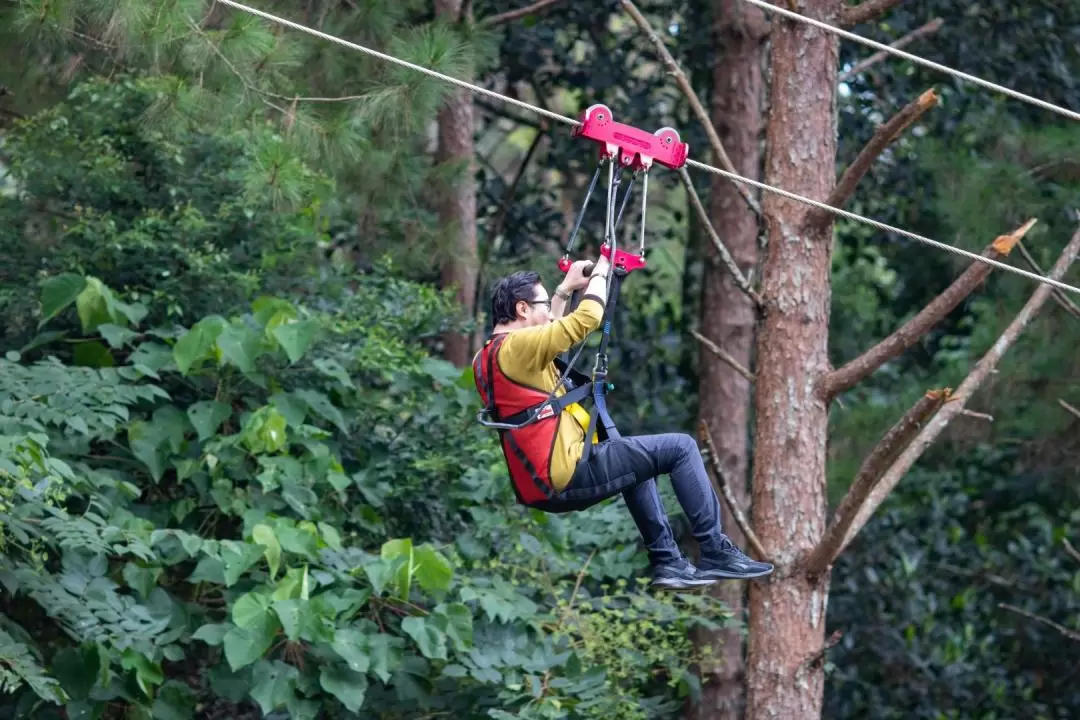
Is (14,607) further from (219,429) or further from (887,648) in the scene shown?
(887,648)

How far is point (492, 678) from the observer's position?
22.3ft

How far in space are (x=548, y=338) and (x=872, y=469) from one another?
181cm

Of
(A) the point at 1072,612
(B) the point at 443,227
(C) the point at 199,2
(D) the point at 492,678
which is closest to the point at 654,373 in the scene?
(B) the point at 443,227

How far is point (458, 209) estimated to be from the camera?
9453mm

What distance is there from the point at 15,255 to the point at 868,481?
4546mm

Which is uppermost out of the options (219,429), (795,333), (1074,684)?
(795,333)

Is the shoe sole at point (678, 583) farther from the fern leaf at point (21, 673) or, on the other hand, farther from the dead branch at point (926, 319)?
the fern leaf at point (21, 673)

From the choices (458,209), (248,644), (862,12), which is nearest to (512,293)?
(248,644)

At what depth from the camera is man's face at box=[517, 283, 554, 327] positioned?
4840 mm

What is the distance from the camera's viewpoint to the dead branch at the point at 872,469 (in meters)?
5.53

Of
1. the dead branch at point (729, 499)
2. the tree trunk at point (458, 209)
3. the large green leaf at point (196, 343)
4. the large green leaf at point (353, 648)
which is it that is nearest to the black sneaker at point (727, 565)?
the dead branch at point (729, 499)

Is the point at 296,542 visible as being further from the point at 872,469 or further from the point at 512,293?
the point at 872,469

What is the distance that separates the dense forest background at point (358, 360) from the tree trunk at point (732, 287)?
0.07 meters

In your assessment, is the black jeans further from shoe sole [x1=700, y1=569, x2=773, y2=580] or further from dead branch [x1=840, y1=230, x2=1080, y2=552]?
dead branch [x1=840, y1=230, x2=1080, y2=552]
